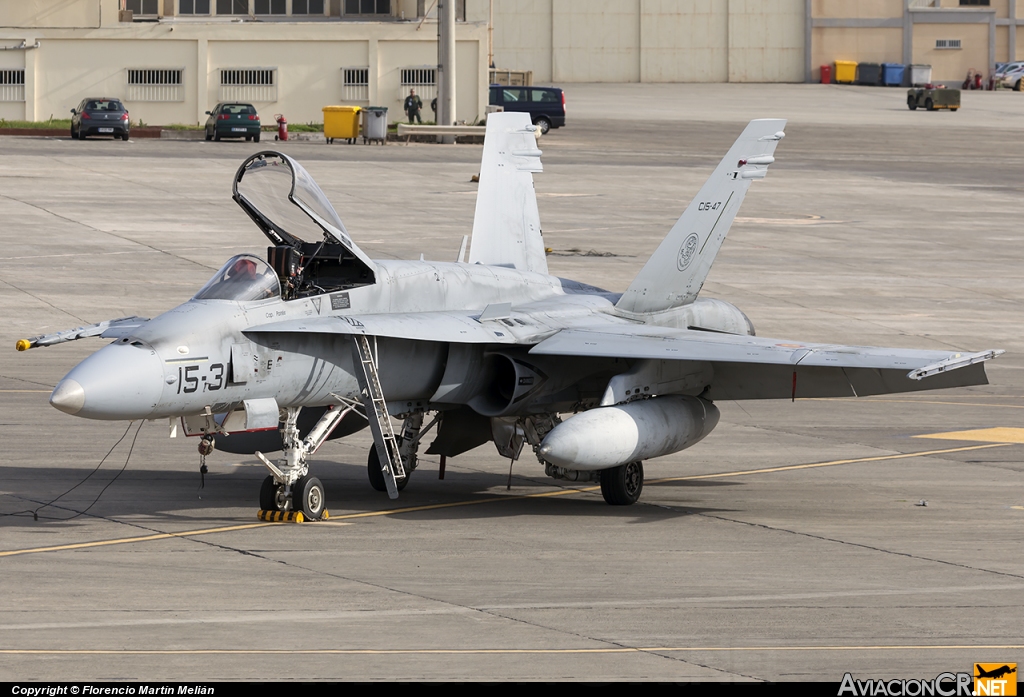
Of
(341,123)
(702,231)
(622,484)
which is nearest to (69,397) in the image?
(622,484)

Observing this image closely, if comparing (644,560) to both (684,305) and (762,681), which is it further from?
(684,305)

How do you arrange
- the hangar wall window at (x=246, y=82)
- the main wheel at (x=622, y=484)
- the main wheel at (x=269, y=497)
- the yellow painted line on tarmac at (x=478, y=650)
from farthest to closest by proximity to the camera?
1. the hangar wall window at (x=246, y=82)
2. the main wheel at (x=622, y=484)
3. the main wheel at (x=269, y=497)
4. the yellow painted line on tarmac at (x=478, y=650)

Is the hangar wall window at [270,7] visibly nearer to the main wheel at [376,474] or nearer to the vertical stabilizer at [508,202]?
the vertical stabilizer at [508,202]

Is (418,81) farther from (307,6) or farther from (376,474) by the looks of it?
(376,474)

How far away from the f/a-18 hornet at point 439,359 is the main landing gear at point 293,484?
0.02m

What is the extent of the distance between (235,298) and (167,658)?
5232mm

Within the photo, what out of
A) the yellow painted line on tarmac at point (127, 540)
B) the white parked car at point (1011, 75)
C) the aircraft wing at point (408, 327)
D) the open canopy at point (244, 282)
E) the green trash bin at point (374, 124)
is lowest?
the yellow painted line on tarmac at point (127, 540)

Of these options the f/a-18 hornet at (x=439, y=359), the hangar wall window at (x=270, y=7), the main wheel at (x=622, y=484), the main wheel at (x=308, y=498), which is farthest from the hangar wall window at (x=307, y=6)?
the main wheel at (x=308, y=498)

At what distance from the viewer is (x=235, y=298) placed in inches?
618

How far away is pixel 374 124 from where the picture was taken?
6975 cm

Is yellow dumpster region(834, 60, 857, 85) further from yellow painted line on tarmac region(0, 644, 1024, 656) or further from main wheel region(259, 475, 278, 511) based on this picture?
yellow painted line on tarmac region(0, 644, 1024, 656)

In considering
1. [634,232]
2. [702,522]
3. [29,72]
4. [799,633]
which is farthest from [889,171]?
[799,633]

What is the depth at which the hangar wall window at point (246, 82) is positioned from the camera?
76438 mm

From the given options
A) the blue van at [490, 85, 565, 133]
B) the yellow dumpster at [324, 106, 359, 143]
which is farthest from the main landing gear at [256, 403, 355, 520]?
the blue van at [490, 85, 565, 133]
